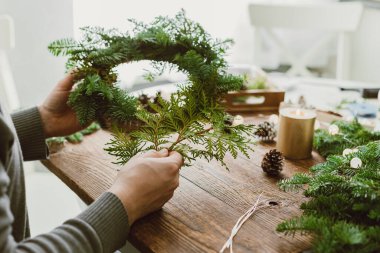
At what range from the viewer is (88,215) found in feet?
2.35

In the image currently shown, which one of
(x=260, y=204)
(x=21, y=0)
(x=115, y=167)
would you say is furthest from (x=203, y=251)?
(x=21, y=0)

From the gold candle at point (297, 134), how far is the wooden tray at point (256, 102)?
33 cm

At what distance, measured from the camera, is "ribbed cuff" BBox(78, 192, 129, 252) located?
0.70m

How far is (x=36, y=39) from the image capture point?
1.66 m

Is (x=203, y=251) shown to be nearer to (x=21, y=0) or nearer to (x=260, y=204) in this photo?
(x=260, y=204)

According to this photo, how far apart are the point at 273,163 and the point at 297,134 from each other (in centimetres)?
13

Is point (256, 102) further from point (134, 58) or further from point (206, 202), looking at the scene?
point (206, 202)

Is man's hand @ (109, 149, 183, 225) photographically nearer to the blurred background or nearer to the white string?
the white string

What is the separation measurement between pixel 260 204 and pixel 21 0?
123 cm

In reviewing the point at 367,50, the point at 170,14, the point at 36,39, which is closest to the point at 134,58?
the point at 36,39

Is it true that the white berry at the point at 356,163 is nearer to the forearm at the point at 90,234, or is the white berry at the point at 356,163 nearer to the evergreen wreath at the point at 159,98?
the evergreen wreath at the point at 159,98

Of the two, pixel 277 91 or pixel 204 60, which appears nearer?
pixel 204 60

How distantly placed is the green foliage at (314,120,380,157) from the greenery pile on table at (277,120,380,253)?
12 centimetres

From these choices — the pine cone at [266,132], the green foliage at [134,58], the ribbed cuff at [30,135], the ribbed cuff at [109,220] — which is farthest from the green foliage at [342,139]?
the ribbed cuff at [30,135]
